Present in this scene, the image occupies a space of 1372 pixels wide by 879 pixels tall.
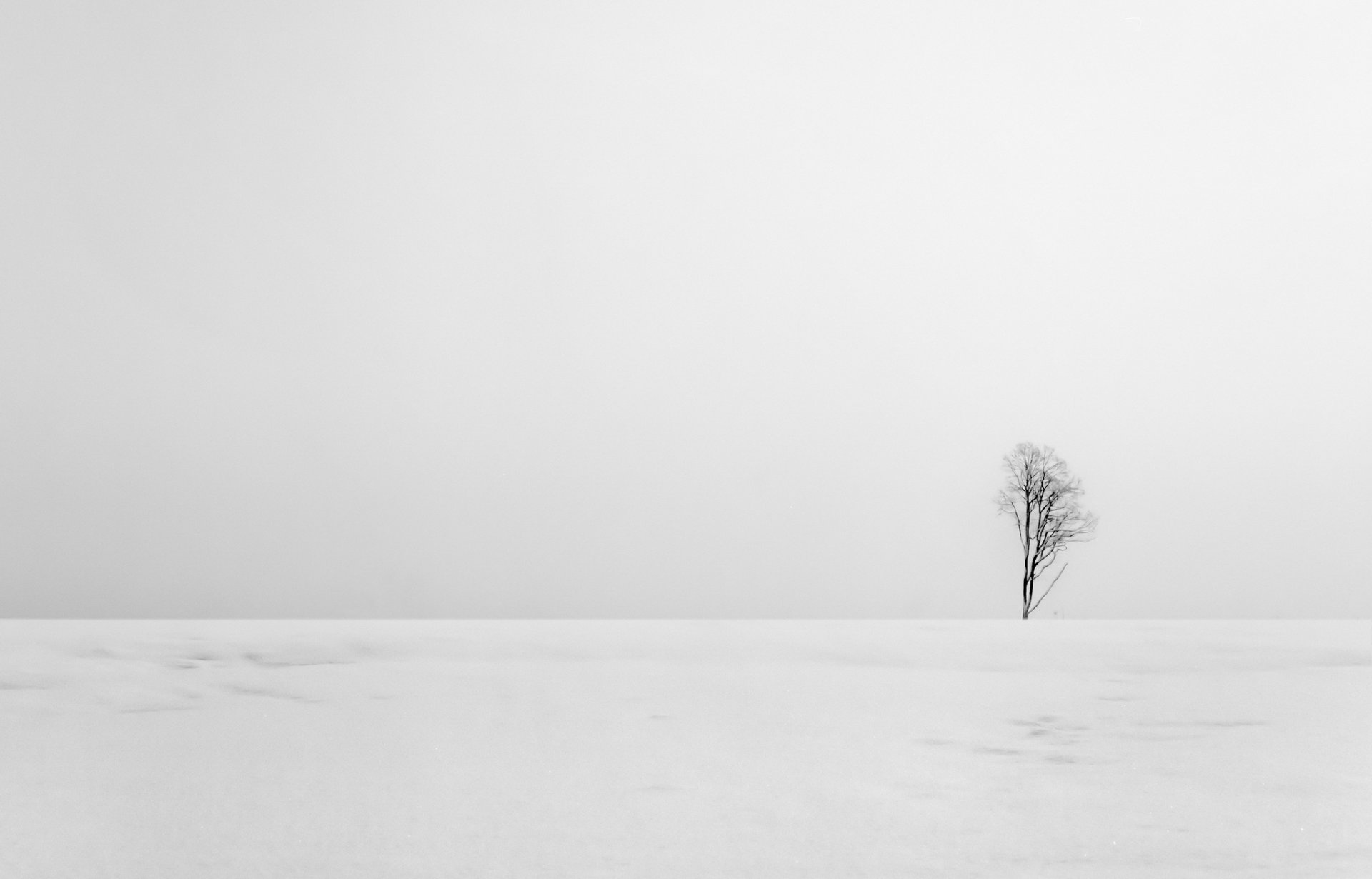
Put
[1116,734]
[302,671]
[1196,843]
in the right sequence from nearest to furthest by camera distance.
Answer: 1. [1196,843]
2. [1116,734]
3. [302,671]

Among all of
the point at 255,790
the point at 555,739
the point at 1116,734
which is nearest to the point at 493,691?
the point at 555,739

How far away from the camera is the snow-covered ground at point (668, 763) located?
2.64m

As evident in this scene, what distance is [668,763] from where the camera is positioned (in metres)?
3.59

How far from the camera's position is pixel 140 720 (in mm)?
4305

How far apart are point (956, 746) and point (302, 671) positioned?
368 centimetres

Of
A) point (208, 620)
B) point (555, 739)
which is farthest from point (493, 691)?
point (208, 620)

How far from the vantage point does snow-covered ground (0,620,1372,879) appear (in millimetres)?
2643

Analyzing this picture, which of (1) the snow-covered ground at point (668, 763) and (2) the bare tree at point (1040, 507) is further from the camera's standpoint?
(2) the bare tree at point (1040, 507)

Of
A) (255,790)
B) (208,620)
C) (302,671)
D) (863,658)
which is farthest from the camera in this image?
(208,620)

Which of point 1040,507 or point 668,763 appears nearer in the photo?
point 668,763

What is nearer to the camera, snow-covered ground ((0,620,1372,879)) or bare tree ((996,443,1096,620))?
snow-covered ground ((0,620,1372,879))

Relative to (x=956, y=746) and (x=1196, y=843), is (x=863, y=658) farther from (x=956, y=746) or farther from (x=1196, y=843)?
(x=1196, y=843)

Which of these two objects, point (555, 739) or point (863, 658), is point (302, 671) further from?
point (863, 658)

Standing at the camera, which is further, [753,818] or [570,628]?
[570,628]
